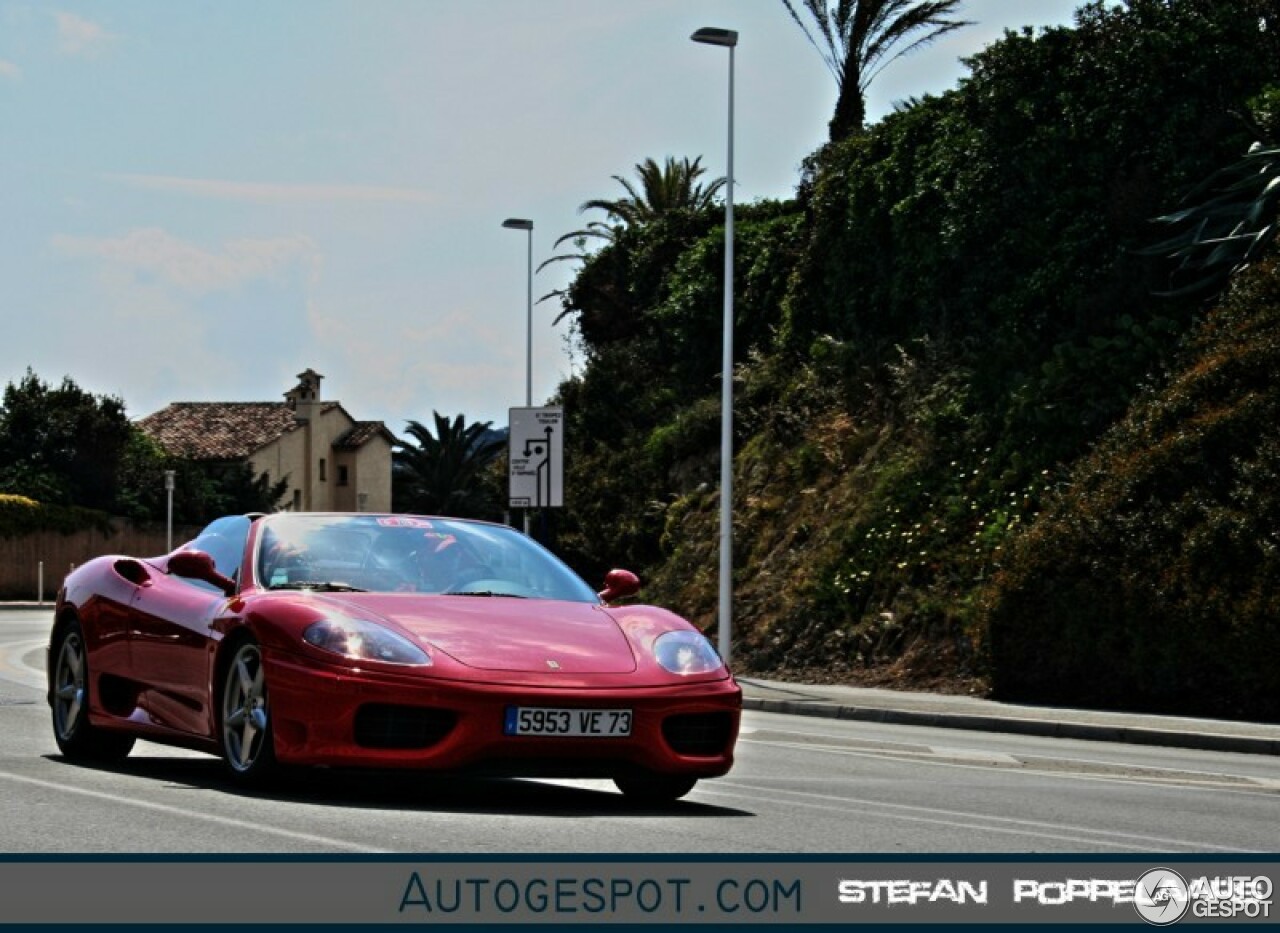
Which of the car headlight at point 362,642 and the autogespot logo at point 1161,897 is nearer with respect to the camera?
the autogespot logo at point 1161,897

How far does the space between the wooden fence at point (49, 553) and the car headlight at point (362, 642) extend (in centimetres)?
5603

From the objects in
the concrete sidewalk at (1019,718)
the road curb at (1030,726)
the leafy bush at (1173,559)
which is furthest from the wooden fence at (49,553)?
the road curb at (1030,726)

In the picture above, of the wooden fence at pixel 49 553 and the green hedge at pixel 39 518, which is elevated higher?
the green hedge at pixel 39 518

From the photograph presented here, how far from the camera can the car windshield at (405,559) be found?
1077cm

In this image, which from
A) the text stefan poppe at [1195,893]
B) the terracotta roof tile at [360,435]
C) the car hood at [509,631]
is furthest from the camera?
the terracotta roof tile at [360,435]

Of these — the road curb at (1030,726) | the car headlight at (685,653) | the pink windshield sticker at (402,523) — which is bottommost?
the road curb at (1030,726)

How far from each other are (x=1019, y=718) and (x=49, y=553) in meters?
52.6

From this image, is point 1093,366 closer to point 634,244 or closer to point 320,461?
point 634,244

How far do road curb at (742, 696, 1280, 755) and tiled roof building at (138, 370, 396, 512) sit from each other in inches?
3099

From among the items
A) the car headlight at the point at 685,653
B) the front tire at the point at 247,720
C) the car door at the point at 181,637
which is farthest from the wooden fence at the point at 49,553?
the car headlight at the point at 685,653

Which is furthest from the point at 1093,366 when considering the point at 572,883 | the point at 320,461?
the point at 320,461

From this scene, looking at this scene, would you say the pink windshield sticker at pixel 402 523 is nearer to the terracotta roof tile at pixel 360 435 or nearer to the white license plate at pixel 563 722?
the white license plate at pixel 563 722

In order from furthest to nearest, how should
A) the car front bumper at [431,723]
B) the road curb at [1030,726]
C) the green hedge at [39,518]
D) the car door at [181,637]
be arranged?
the green hedge at [39,518]
the road curb at [1030,726]
the car door at [181,637]
the car front bumper at [431,723]

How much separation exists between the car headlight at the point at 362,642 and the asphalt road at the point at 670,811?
2.07 feet
